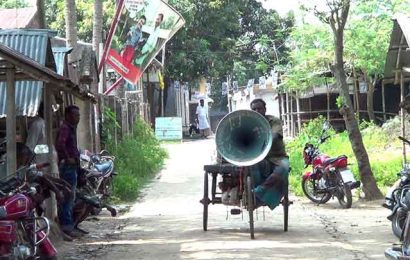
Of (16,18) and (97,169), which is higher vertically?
(16,18)

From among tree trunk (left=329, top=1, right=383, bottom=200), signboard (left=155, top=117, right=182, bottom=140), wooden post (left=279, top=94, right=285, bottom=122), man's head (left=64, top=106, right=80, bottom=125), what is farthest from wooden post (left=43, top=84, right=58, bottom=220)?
wooden post (left=279, top=94, right=285, bottom=122)

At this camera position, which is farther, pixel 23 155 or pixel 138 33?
pixel 138 33

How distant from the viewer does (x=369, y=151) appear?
62.3ft

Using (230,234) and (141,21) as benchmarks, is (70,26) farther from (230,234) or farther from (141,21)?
(230,234)

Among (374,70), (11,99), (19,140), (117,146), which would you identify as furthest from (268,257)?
(374,70)

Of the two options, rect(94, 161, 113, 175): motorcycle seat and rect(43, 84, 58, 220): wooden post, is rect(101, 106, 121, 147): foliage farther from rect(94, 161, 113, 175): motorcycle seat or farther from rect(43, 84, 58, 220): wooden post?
rect(43, 84, 58, 220): wooden post

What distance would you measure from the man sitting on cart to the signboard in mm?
20110

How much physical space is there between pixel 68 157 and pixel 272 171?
277 centimetres

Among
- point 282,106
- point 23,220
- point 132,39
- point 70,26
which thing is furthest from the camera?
point 282,106

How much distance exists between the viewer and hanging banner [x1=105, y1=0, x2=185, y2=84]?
1531 centimetres

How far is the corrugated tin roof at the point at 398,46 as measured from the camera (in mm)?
10961

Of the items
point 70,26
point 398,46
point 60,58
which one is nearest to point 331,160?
point 398,46

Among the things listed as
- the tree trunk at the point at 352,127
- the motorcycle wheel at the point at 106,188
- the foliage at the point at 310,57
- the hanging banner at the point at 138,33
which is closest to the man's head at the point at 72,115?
the motorcycle wheel at the point at 106,188

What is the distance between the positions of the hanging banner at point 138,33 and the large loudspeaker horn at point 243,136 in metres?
7.03
